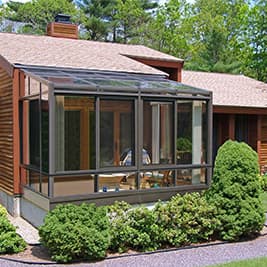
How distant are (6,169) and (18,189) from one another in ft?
2.88

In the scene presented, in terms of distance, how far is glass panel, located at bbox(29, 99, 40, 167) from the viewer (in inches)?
348

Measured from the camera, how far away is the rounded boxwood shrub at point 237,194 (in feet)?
25.4

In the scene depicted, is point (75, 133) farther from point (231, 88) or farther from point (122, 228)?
point (231, 88)

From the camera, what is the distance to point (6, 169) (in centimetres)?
1027

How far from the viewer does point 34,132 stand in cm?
912

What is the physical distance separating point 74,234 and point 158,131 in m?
3.91

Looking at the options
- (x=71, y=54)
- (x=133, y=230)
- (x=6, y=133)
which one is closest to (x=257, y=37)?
(x=71, y=54)

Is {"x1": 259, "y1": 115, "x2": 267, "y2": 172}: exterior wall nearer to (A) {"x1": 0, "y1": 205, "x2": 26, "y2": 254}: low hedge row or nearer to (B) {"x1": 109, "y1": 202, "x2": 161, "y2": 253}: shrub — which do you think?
(B) {"x1": 109, "y1": 202, "x2": 161, "y2": 253}: shrub

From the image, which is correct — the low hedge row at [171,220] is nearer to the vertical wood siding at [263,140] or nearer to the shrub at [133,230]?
the shrub at [133,230]

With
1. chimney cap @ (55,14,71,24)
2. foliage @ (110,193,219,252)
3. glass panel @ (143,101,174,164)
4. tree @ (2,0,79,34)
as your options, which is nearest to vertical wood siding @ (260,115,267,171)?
glass panel @ (143,101,174,164)

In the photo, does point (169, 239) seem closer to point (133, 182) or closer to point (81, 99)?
point (133, 182)

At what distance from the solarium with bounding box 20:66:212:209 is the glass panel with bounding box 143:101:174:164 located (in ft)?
0.07

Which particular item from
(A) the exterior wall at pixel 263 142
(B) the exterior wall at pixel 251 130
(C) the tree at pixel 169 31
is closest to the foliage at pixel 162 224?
(B) the exterior wall at pixel 251 130

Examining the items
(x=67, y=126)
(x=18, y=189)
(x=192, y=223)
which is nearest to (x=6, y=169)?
(x=18, y=189)
